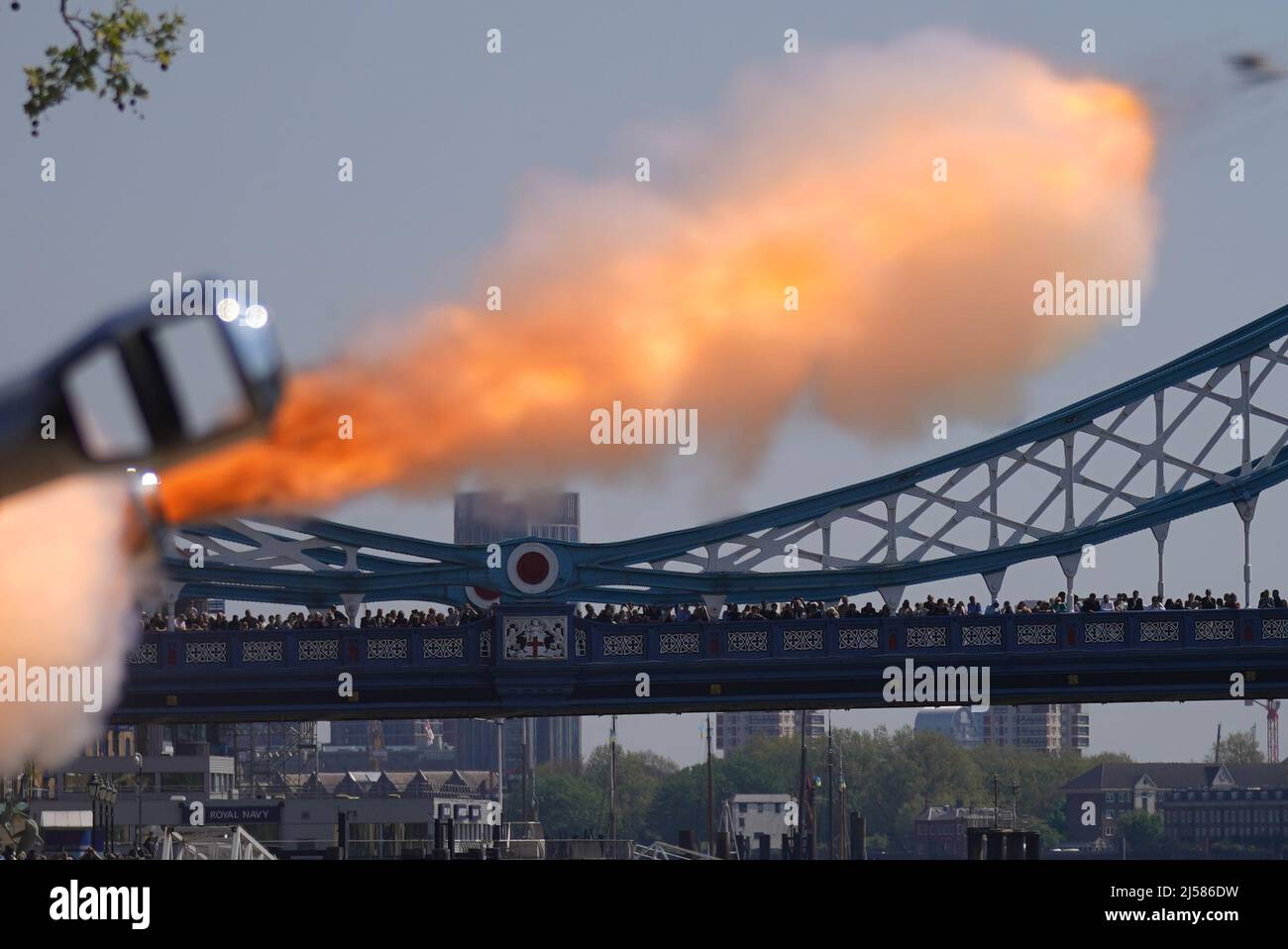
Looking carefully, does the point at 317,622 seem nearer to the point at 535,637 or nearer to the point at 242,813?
the point at 535,637

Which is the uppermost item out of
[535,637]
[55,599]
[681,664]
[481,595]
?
[481,595]

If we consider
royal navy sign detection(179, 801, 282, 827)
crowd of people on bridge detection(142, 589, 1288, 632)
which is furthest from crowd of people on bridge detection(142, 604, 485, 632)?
royal navy sign detection(179, 801, 282, 827)

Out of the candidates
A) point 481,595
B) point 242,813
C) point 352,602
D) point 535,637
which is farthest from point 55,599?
point 242,813

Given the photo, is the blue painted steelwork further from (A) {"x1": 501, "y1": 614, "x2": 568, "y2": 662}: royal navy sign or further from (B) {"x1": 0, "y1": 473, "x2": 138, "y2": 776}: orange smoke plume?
(B) {"x1": 0, "y1": 473, "x2": 138, "y2": 776}: orange smoke plume

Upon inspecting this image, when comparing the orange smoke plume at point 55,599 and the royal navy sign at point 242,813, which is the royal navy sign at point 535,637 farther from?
the royal navy sign at point 242,813

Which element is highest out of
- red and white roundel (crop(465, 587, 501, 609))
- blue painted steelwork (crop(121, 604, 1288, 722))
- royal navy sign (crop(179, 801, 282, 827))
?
red and white roundel (crop(465, 587, 501, 609))

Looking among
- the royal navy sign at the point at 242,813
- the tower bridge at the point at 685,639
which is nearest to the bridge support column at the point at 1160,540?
the tower bridge at the point at 685,639
